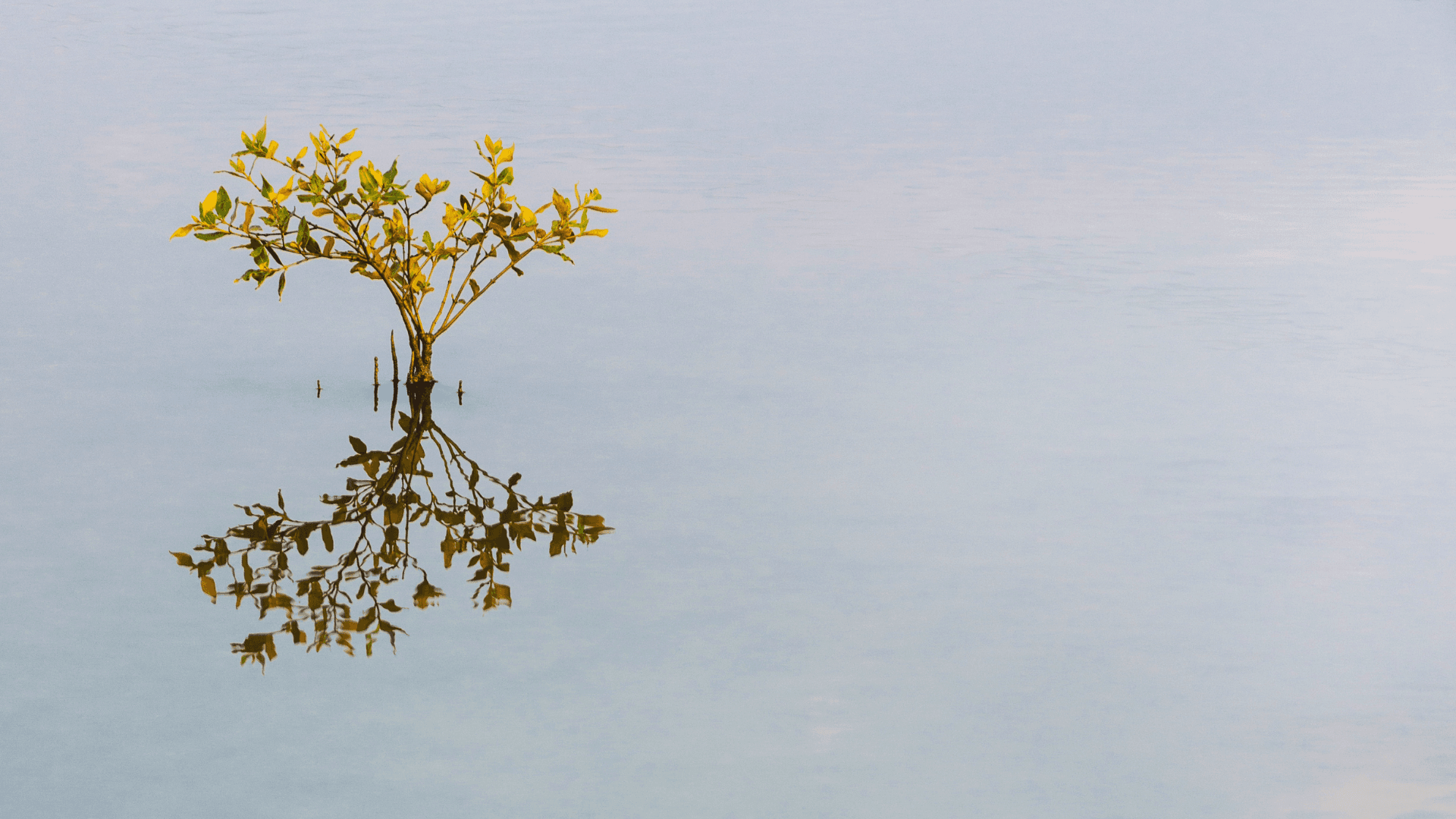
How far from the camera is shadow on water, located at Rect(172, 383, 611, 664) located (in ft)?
13.8

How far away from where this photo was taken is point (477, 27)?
18141 mm

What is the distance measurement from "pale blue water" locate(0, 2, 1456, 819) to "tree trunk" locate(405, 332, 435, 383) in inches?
8.5

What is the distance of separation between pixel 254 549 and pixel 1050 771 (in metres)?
2.34

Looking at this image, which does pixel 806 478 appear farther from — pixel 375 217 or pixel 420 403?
pixel 375 217

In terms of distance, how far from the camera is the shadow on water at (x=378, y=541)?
165 inches

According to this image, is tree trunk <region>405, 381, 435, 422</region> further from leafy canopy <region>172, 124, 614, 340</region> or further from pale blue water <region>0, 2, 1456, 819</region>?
leafy canopy <region>172, 124, 614, 340</region>

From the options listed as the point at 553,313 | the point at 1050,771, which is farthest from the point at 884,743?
the point at 553,313

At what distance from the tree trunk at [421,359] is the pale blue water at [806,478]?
0.21 metres

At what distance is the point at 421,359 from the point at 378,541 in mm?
1456

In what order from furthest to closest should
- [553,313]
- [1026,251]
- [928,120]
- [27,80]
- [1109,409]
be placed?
[27,80] < [928,120] < [1026,251] < [553,313] < [1109,409]

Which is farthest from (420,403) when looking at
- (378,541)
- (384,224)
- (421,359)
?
(378,541)


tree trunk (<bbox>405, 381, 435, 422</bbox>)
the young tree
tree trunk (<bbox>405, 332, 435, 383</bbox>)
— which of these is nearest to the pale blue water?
tree trunk (<bbox>405, 381, 435, 422</bbox>)

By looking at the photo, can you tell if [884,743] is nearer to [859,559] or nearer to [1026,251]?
[859,559]

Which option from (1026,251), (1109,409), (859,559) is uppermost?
(1026,251)
